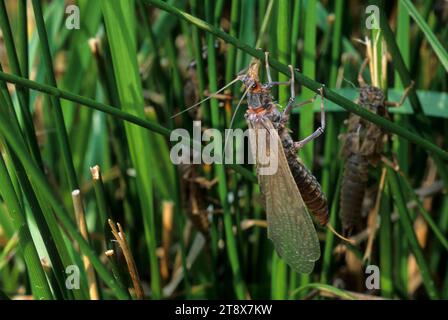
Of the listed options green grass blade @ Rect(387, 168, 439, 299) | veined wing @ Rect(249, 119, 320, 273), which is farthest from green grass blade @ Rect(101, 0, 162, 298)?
green grass blade @ Rect(387, 168, 439, 299)

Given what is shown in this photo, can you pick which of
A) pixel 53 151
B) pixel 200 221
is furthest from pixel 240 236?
pixel 53 151

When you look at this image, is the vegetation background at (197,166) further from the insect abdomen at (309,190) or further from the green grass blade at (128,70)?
the insect abdomen at (309,190)

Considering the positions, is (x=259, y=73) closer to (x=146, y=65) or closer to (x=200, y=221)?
(x=200, y=221)

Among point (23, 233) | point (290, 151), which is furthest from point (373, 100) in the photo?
point (23, 233)

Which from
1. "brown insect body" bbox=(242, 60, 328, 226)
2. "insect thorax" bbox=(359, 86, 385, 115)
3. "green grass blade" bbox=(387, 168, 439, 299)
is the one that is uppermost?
"insect thorax" bbox=(359, 86, 385, 115)

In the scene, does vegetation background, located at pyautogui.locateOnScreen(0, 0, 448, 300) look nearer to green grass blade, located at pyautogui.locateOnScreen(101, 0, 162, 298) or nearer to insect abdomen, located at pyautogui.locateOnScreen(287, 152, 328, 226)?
green grass blade, located at pyautogui.locateOnScreen(101, 0, 162, 298)

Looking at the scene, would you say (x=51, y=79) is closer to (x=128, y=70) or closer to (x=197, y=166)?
(x=128, y=70)
